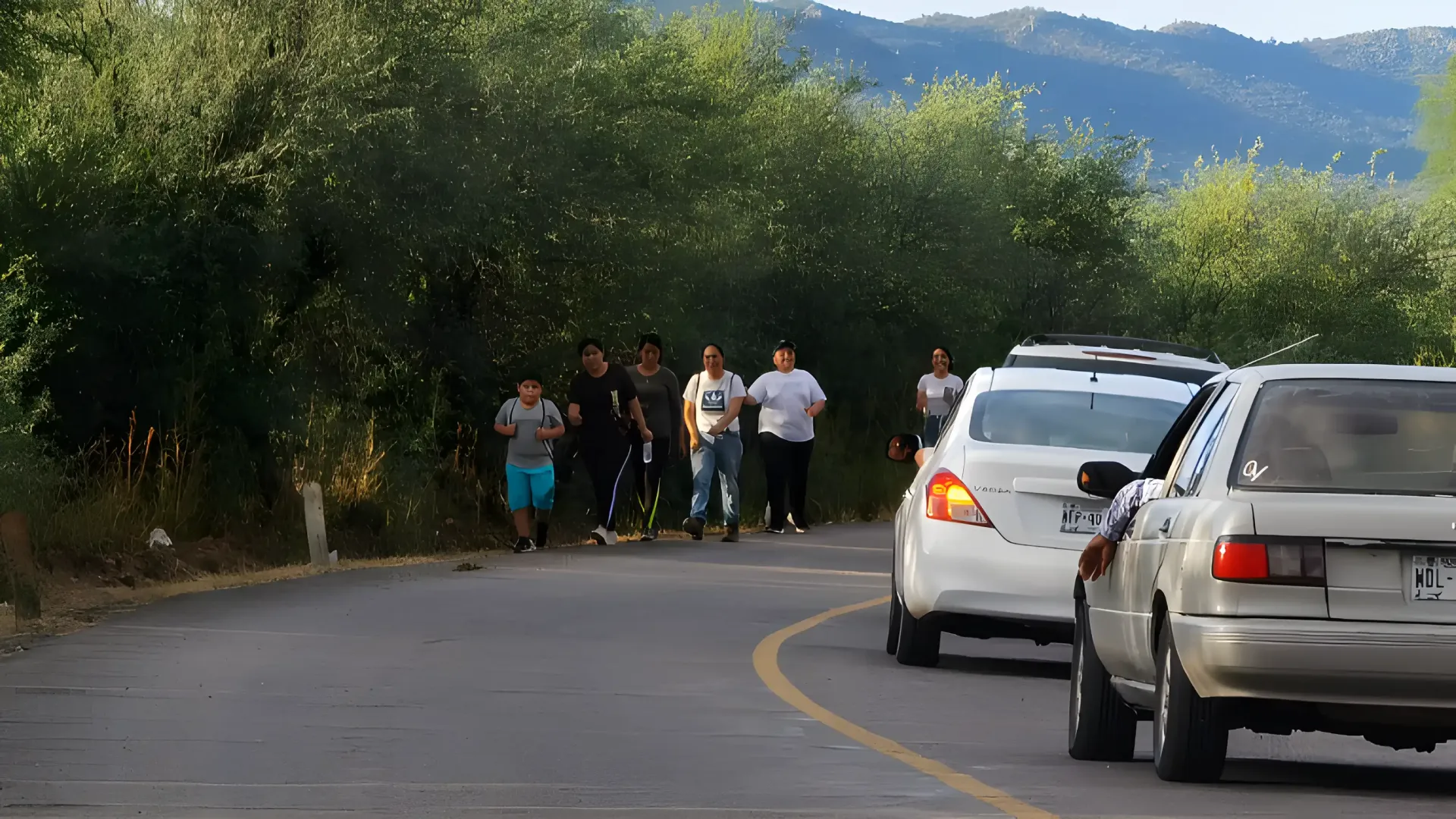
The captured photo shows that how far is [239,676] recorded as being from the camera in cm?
1345

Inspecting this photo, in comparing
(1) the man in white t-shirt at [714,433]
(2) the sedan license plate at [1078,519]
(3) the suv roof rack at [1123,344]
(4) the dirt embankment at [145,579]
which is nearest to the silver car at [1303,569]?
(2) the sedan license plate at [1078,519]

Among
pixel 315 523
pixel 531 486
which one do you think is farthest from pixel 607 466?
pixel 315 523

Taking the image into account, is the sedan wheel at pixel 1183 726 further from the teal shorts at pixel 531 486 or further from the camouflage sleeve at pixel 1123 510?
the teal shorts at pixel 531 486

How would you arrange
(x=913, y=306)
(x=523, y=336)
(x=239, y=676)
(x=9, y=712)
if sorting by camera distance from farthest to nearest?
(x=913, y=306), (x=523, y=336), (x=239, y=676), (x=9, y=712)

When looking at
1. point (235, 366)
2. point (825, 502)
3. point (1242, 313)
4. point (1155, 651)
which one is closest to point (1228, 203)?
point (1242, 313)

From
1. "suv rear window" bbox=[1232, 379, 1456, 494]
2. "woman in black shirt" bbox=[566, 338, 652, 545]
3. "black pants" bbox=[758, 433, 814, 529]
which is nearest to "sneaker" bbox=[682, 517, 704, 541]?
"woman in black shirt" bbox=[566, 338, 652, 545]

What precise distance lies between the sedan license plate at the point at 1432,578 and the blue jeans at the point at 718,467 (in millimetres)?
18247

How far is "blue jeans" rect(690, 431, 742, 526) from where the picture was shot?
27219mm

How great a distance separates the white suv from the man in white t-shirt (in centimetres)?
1166

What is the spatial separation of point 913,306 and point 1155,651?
1288 inches

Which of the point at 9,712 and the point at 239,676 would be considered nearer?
the point at 9,712

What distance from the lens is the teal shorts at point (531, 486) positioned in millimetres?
24984

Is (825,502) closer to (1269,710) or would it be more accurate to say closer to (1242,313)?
(1269,710)

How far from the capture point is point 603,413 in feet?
85.0
